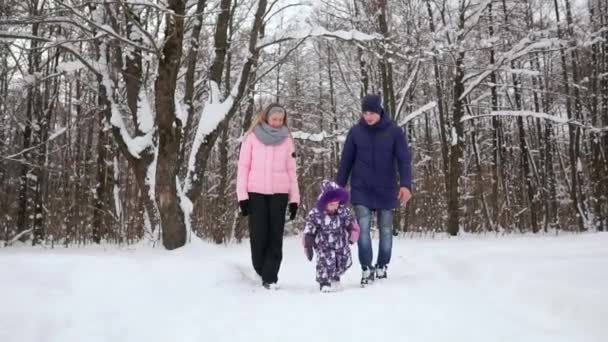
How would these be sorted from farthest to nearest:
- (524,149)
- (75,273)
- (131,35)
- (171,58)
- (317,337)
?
(524,149) → (131,35) → (171,58) → (75,273) → (317,337)

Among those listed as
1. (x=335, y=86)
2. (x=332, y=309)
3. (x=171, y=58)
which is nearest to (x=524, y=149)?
(x=335, y=86)

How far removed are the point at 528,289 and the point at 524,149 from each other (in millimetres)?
18172

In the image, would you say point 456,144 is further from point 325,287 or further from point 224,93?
point 325,287

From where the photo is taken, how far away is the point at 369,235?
470 cm

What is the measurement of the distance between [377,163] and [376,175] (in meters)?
0.12

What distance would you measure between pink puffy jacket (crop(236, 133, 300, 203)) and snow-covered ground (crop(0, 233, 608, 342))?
0.82 m

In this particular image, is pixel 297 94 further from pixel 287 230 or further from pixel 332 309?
pixel 332 309

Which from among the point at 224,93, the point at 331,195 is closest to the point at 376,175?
the point at 331,195

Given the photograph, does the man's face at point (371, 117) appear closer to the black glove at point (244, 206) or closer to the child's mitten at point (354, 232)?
the child's mitten at point (354, 232)

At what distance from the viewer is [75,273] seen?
134 inches

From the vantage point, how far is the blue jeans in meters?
4.66

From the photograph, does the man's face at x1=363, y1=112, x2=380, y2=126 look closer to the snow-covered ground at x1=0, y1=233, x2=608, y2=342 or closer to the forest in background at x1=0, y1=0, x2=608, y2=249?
the snow-covered ground at x1=0, y1=233, x2=608, y2=342

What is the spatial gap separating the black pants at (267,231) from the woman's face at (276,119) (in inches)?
26.6

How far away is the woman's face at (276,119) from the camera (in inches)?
182
